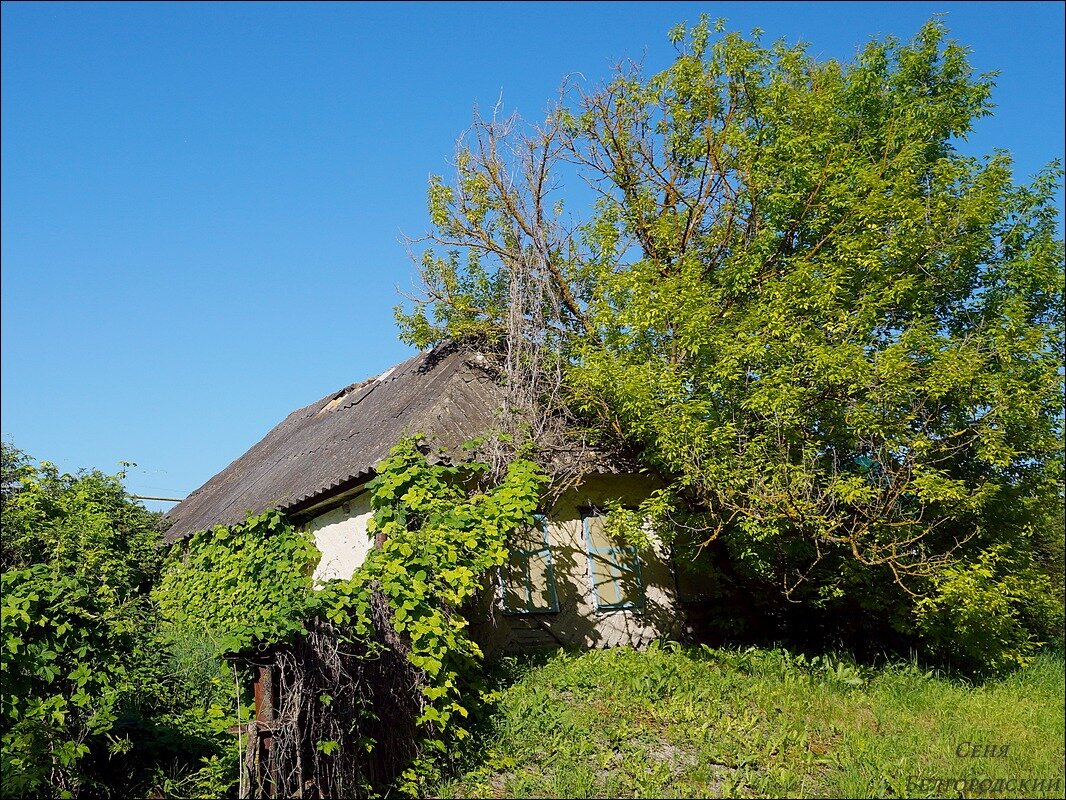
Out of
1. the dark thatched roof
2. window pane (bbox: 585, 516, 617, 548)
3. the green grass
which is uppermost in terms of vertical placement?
the dark thatched roof

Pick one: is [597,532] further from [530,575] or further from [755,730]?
[755,730]

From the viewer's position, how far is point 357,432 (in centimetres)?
1173

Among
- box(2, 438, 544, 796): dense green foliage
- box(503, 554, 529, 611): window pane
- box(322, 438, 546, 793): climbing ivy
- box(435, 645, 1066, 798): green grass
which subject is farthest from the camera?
box(503, 554, 529, 611): window pane

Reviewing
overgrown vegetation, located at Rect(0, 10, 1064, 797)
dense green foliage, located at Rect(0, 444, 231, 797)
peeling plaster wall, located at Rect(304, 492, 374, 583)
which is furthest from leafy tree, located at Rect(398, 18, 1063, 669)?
dense green foliage, located at Rect(0, 444, 231, 797)

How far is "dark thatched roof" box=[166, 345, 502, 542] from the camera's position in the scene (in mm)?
9945

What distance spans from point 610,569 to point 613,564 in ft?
0.26

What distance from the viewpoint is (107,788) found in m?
6.04

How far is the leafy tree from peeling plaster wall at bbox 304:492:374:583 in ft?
8.62

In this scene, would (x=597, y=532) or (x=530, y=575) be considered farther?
(x=597, y=532)

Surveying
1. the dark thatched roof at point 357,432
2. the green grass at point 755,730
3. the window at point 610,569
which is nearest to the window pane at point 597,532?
the window at point 610,569

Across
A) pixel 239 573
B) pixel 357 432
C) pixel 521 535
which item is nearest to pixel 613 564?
pixel 521 535

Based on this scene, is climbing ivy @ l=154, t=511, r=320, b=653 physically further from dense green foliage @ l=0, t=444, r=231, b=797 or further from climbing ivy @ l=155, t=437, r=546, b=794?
dense green foliage @ l=0, t=444, r=231, b=797

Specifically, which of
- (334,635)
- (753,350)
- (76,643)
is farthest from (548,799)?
(753,350)

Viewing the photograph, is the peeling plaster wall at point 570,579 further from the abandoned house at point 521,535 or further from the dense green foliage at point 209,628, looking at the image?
the dense green foliage at point 209,628
